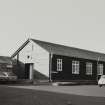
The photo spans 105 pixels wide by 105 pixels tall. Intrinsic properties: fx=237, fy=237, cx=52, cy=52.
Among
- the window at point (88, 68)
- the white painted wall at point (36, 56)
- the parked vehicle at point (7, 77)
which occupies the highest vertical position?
the white painted wall at point (36, 56)

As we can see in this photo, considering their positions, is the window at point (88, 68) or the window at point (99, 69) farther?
the window at point (99, 69)

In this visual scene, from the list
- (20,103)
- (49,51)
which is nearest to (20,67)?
(49,51)

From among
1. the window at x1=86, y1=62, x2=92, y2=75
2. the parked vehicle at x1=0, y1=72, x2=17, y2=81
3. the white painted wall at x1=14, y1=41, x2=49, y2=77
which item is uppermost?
the white painted wall at x1=14, y1=41, x2=49, y2=77

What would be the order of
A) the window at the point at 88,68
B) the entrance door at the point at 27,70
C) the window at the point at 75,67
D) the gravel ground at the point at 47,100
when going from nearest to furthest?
the gravel ground at the point at 47,100 < the window at the point at 75,67 < the entrance door at the point at 27,70 < the window at the point at 88,68

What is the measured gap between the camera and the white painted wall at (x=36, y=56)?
113 ft

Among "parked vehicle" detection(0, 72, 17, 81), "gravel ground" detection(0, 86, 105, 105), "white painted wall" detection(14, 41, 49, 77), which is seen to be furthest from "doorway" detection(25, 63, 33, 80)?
"gravel ground" detection(0, 86, 105, 105)

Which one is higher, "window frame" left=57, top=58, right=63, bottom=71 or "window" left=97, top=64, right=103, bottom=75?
"window frame" left=57, top=58, right=63, bottom=71

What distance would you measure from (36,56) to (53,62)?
3289 mm

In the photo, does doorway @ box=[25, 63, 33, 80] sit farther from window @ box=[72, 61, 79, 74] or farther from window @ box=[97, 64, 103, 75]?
window @ box=[97, 64, 103, 75]

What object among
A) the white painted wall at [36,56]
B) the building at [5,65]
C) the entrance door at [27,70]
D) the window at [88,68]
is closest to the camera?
the white painted wall at [36,56]

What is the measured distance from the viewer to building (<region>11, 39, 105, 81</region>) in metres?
34.2

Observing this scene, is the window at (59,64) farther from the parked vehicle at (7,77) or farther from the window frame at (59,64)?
the parked vehicle at (7,77)

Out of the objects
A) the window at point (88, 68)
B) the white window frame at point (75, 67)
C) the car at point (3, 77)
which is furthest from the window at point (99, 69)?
the car at point (3, 77)

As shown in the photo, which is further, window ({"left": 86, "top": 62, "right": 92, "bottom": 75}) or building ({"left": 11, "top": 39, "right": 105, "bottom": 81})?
window ({"left": 86, "top": 62, "right": 92, "bottom": 75})
